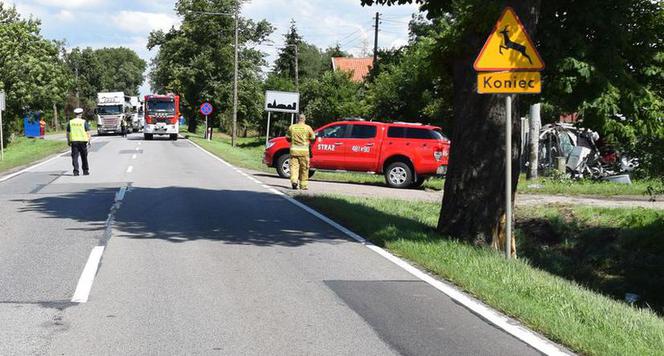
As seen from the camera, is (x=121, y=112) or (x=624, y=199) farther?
(x=121, y=112)

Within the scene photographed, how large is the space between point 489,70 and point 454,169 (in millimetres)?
2064

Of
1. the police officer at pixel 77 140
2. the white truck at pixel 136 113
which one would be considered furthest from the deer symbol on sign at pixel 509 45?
the white truck at pixel 136 113

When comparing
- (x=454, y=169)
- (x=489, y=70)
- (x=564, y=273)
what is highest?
(x=489, y=70)

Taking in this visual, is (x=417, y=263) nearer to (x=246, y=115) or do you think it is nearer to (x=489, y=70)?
(x=489, y=70)

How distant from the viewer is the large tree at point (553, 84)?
940cm

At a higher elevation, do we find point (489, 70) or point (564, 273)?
point (489, 70)

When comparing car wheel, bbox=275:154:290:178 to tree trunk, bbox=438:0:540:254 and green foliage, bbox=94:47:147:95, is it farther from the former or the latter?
green foliage, bbox=94:47:147:95

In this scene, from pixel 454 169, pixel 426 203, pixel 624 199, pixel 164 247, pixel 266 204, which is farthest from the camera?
pixel 624 199

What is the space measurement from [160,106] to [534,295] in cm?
4718

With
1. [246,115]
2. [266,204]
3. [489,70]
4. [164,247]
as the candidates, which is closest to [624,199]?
[266,204]

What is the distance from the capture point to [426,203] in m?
16.7

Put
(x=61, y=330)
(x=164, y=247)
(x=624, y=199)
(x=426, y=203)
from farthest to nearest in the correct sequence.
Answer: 1. (x=624, y=199)
2. (x=426, y=203)
3. (x=164, y=247)
4. (x=61, y=330)

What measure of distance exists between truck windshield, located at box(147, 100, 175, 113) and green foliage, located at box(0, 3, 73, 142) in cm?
989

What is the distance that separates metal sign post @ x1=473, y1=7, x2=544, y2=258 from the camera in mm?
8062
